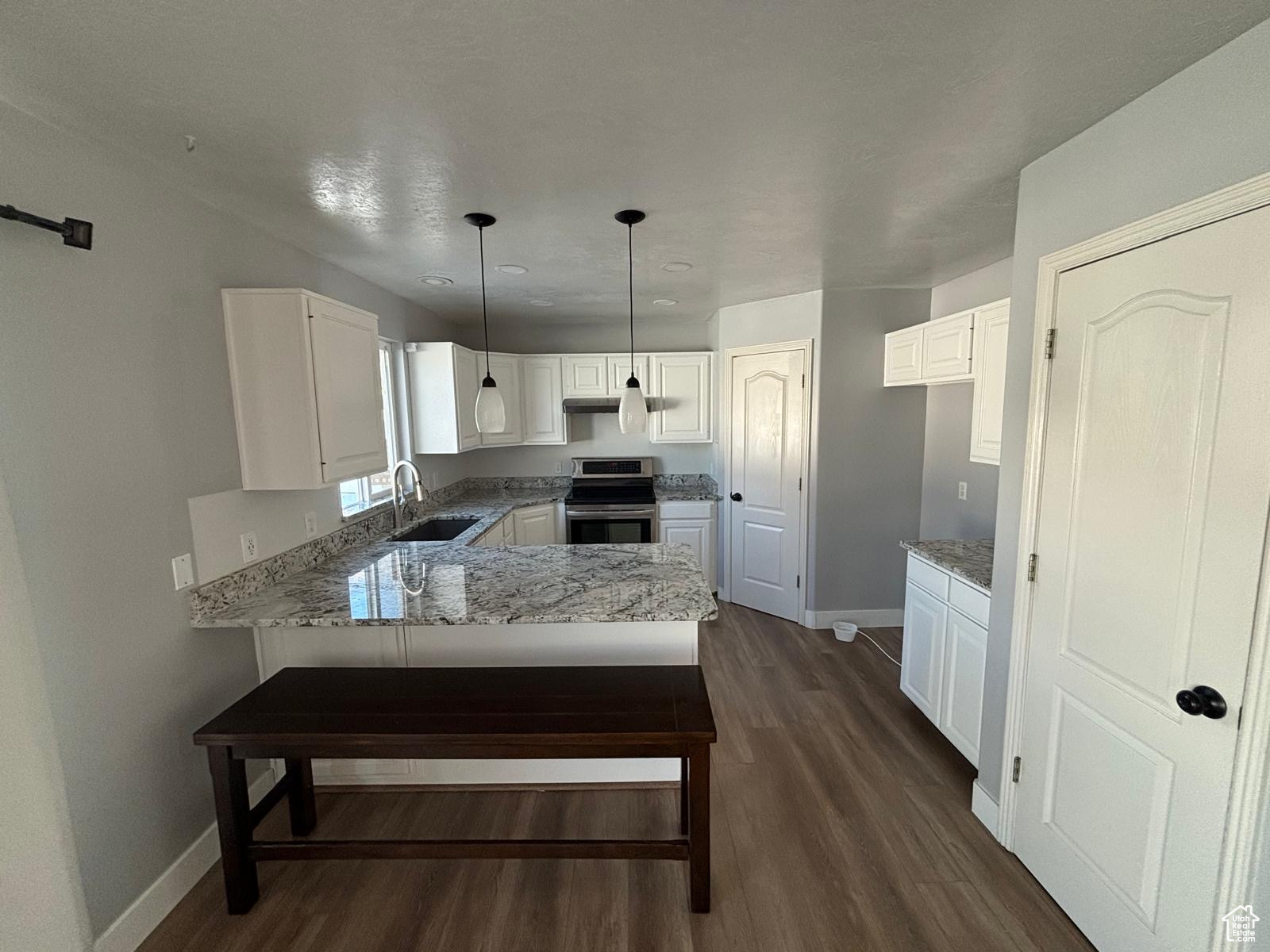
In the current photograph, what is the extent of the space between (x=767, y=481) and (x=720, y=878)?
271cm

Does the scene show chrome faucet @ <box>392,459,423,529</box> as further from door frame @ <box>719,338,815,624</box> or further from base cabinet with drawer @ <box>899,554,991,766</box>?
base cabinet with drawer @ <box>899,554,991,766</box>

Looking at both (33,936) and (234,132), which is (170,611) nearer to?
(33,936)

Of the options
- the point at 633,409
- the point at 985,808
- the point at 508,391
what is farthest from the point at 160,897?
the point at 508,391

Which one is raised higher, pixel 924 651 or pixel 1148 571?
pixel 1148 571

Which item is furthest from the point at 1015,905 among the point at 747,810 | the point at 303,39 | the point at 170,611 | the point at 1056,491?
the point at 303,39

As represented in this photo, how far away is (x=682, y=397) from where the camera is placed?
4594mm

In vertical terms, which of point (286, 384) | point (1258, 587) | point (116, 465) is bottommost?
point (1258, 587)

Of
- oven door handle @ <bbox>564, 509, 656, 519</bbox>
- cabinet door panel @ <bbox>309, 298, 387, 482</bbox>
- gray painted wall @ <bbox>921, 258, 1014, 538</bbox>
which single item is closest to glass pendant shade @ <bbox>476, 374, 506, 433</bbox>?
cabinet door panel @ <bbox>309, 298, 387, 482</bbox>

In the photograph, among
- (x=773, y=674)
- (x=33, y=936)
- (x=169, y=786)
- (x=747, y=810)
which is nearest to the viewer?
(x=33, y=936)

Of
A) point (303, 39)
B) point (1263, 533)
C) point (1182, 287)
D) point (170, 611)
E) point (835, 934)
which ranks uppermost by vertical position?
point (303, 39)

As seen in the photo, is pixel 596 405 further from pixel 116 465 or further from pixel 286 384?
pixel 116 465

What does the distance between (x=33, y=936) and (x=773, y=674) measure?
3.04 m

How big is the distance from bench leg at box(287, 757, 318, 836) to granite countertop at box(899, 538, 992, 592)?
2.78m

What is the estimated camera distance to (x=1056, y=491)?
167 cm
